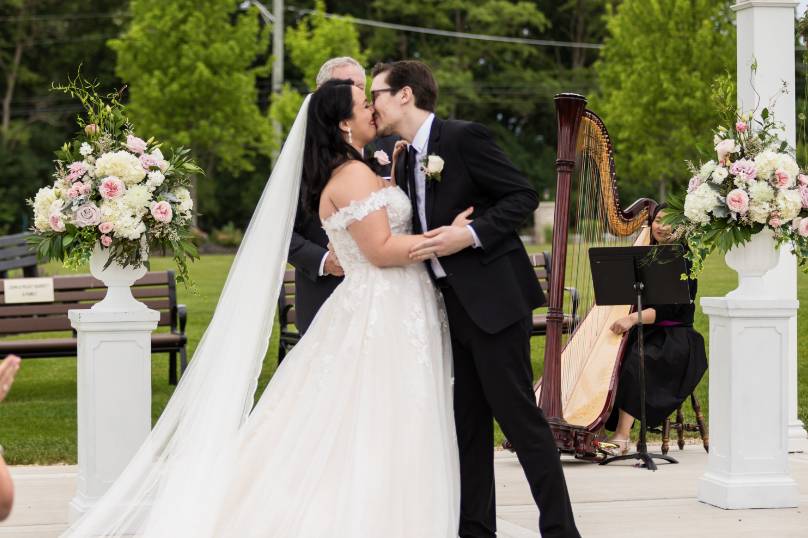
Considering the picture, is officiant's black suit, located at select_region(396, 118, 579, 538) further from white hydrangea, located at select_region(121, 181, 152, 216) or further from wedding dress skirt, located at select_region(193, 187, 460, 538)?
white hydrangea, located at select_region(121, 181, 152, 216)

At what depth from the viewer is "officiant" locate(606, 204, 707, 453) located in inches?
304

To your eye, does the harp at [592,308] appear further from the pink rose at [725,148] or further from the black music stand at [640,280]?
the pink rose at [725,148]

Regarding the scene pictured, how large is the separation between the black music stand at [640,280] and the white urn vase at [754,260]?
746 mm

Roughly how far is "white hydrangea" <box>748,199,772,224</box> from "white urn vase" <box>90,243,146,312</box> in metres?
3.11

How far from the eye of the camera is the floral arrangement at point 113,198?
5840 mm

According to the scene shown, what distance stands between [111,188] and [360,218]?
1.55 m

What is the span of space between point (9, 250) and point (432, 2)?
34.0 m

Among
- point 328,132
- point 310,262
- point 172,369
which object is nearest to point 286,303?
point 172,369

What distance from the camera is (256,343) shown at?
541 centimetres

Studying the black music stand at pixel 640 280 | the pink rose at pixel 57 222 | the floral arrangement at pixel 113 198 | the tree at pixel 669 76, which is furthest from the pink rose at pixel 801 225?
A: the tree at pixel 669 76

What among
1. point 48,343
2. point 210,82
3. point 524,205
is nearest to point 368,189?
point 524,205

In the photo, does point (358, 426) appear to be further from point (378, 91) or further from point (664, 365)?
point (664, 365)

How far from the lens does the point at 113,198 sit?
583 cm

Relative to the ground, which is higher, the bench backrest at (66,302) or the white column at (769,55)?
the white column at (769,55)
